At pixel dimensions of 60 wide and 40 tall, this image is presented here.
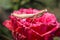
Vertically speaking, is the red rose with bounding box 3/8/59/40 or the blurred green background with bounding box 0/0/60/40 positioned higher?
the blurred green background with bounding box 0/0/60/40

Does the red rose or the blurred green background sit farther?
the blurred green background

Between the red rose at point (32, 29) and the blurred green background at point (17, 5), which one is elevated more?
the blurred green background at point (17, 5)

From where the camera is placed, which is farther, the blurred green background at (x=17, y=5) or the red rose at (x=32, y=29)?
the blurred green background at (x=17, y=5)

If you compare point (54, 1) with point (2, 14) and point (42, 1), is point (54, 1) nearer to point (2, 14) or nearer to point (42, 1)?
point (42, 1)

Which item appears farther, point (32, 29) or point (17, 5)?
point (17, 5)

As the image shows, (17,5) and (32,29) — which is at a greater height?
(17,5)

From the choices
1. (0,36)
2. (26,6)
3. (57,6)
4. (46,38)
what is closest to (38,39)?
(46,38)

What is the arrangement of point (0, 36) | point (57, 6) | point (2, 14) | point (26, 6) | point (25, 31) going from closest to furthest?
point (25, 31)
point (0, 36)
point (2, 14)
point (26, 6)
point (57, 6)

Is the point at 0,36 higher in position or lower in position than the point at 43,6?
lower

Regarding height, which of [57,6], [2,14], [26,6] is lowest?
[2,14]

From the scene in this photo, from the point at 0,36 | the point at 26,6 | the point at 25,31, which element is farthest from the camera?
the point at 26,6

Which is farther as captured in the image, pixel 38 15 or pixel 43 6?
pixel 43 6
